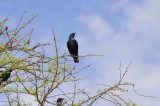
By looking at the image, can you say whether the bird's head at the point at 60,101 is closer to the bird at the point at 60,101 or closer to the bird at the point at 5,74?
the bird at the point at 60,101

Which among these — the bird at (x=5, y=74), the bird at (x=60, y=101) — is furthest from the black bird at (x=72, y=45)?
the bird at (x=60, y=101)

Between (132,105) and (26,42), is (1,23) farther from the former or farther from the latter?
(132,105)

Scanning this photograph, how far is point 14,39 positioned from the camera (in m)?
7.26

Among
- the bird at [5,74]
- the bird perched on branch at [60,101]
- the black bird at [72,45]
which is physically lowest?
the bird perched on branch at [60,101]

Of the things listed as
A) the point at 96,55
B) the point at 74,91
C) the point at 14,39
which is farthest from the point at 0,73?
the point at 74,91

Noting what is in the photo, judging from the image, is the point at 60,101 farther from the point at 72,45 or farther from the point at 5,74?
the point at 72,45

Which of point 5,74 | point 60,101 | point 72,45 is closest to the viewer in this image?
point 60,101

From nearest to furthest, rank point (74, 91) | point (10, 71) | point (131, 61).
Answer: point (74, 91)
point (131, 61)
point (10, 71)

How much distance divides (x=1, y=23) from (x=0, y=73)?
3.39 feet

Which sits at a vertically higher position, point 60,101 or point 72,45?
point 72,45

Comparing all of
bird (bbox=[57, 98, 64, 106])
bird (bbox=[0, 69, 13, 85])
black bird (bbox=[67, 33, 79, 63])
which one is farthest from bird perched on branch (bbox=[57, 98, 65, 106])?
black bird (bbox=[67, 33, 79, 63])

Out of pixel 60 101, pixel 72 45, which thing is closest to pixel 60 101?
pixel 60 101

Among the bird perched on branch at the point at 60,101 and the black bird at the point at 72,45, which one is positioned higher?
the black bird at the point at 72,45

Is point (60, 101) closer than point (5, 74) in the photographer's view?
Yes
